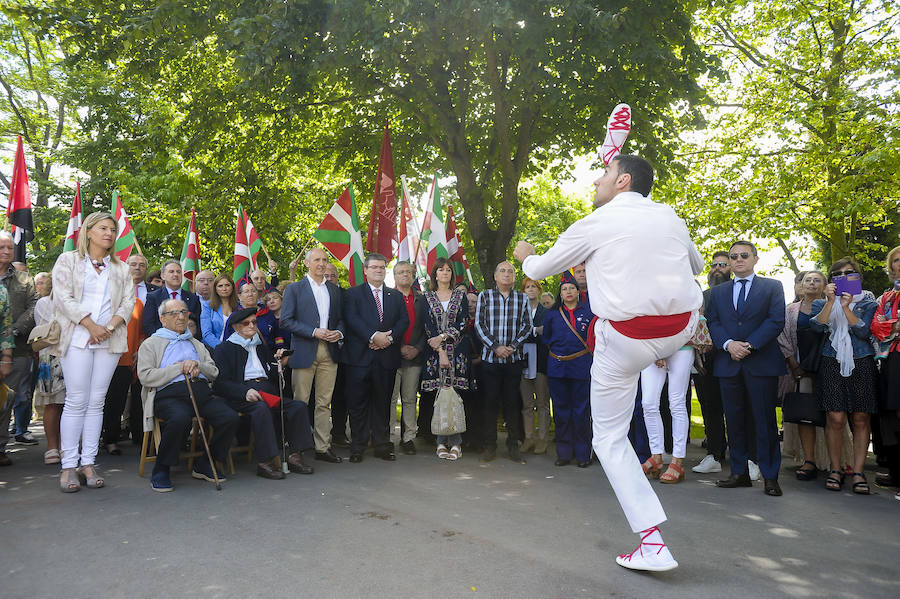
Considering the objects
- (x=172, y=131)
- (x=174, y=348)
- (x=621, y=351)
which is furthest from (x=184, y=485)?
(x=172, y=131)

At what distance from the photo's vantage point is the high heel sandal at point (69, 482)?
5562mm

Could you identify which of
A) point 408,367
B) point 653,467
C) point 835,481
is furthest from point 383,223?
point 835,481

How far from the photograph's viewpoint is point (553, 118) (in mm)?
11844

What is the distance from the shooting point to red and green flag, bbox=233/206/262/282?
9.68m

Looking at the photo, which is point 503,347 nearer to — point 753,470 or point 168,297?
point 753,470

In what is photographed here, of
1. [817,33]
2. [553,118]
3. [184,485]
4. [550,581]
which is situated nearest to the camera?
[550,581]

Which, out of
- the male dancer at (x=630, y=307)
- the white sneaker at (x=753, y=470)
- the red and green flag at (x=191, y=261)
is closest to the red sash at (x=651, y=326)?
the male dancer at (x=630, y=307)

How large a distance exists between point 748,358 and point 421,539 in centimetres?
355

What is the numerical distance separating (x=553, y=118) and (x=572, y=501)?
8033 millimetres

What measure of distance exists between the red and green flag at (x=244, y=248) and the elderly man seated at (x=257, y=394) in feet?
9.76

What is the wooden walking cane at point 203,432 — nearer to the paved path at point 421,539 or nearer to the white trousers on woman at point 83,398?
the paved path at point 421,539

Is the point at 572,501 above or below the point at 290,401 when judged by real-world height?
below

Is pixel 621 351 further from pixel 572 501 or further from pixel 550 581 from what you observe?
pixel 572 501

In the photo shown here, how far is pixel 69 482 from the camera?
5582 mm
